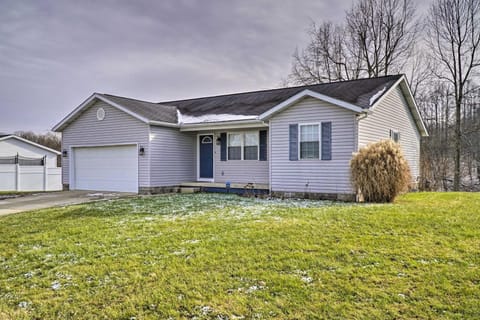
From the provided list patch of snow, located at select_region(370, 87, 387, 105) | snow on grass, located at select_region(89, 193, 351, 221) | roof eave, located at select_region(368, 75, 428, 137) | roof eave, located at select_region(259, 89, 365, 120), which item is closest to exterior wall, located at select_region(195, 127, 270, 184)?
roof eave, located at select_region(259, 89, 365, 120)

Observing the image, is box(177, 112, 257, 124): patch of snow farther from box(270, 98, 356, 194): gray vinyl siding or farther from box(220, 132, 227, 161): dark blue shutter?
box(270, 98, 356, 194): gray vinyl siding

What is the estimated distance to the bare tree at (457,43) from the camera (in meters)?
18.0

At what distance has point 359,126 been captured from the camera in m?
9.98

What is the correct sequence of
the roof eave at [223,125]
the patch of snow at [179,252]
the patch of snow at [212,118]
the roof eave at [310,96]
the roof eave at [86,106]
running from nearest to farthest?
the patch of snow at [179,252], the roof eave at [310,96], the roof eave at [223,125], the roof eave at [86,106], the patch of snow at [212,118]

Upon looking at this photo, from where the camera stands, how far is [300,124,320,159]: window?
1048 cm

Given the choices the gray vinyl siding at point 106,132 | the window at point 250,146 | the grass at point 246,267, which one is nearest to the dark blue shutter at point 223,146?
the window at point 250,146

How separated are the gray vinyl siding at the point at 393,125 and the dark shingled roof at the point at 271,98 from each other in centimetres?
60

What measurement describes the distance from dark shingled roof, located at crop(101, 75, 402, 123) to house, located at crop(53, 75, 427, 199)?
0.17ft

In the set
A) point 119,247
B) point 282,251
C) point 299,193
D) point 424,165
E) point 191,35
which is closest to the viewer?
point 282,251

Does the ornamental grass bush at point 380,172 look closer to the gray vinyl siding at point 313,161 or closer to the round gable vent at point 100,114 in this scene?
the gray vinyl siding at point 313,161

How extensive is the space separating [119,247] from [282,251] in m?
2.50

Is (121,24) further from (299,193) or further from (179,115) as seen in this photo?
(299,193)

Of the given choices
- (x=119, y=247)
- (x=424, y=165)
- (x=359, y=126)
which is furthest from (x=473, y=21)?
(x=119, y=247)

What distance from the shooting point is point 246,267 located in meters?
4.12
